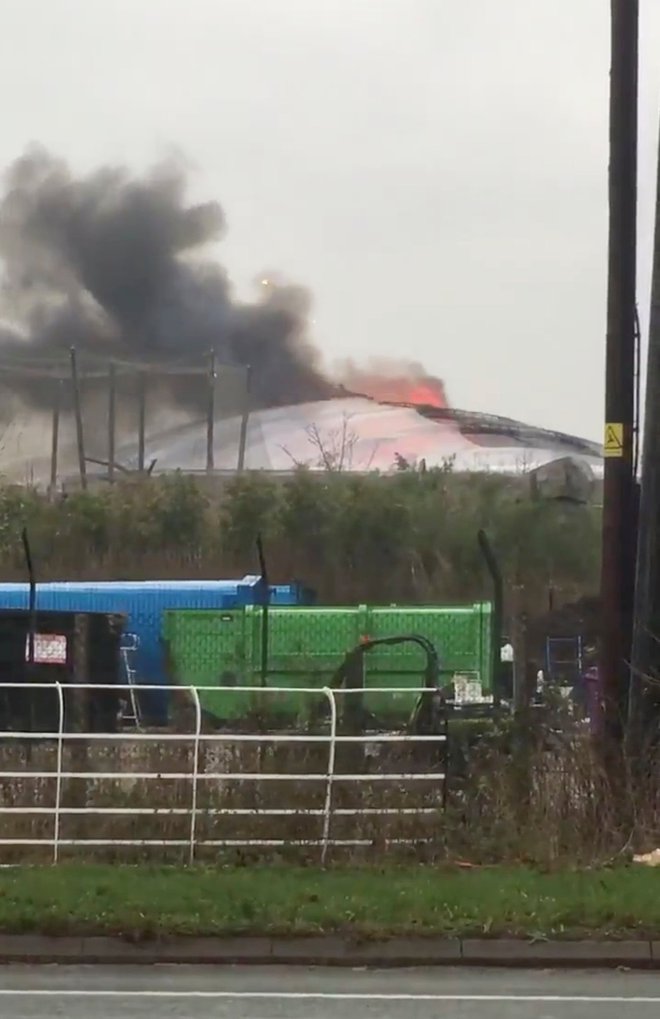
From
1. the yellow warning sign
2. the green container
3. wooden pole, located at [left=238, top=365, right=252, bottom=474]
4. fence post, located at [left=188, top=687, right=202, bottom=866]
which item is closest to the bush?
the green container

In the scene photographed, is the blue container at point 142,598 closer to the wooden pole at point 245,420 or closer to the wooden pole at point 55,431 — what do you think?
the wooden pole at point 55,431

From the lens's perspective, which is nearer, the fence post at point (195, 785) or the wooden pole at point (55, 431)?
the fence post at point (195, 785)

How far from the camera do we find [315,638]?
803 inches

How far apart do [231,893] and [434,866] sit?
1689mm

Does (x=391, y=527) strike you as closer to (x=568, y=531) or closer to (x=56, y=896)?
(x=568, y=531)

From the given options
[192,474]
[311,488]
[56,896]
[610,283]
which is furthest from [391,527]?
[56,896]

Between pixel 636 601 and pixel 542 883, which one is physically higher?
pixel 636 601

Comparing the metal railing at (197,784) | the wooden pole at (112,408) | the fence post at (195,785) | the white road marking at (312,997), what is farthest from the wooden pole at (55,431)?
the white road marking at (312,997)

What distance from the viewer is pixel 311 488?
1511 inches

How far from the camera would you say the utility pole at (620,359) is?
34.3 feet

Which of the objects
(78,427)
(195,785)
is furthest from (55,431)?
(195,785)

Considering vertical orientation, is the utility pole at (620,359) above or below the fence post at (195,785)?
above

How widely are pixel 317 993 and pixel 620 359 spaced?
513 centimetres

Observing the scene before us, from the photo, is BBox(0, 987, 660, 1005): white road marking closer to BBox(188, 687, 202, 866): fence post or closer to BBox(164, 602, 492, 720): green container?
BBox(188, 687, 202, 866): fence post
